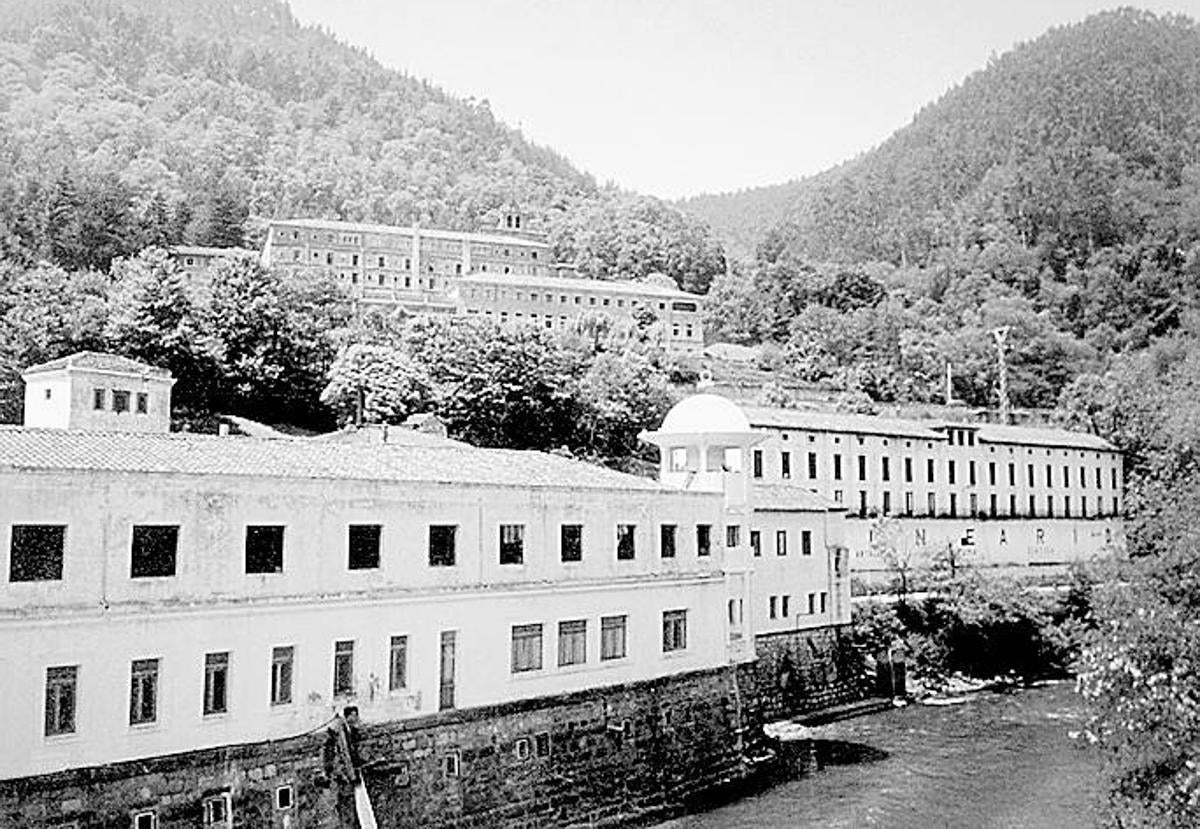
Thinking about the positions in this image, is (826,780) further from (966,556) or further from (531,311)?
(531,311)

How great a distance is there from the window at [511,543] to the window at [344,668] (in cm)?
461

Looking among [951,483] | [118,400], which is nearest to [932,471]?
[951,483]

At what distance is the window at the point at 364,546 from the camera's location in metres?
25.4

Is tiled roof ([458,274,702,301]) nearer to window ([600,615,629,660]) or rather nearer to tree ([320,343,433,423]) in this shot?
tree ([320,343,433,423])

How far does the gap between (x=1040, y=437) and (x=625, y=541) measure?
42957mm

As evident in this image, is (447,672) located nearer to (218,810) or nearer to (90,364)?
(218,810)

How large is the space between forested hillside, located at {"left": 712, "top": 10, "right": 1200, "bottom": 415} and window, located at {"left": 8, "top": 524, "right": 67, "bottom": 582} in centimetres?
Answer: 6958

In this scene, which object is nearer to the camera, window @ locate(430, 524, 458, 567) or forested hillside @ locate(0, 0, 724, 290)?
window @ locate(430, 524, 458, 567)

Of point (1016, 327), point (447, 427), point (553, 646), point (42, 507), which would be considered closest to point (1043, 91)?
point (1016, 327)

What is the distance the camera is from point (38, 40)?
18212cm

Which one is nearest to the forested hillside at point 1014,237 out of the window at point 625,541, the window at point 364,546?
the window at point 625,541

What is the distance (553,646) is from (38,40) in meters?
183

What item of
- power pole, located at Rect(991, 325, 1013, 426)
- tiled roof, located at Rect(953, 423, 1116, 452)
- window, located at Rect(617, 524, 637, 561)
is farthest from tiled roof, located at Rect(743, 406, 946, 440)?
window, located at Rect(617, 524, 637, 561)

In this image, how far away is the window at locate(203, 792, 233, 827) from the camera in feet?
71.8
